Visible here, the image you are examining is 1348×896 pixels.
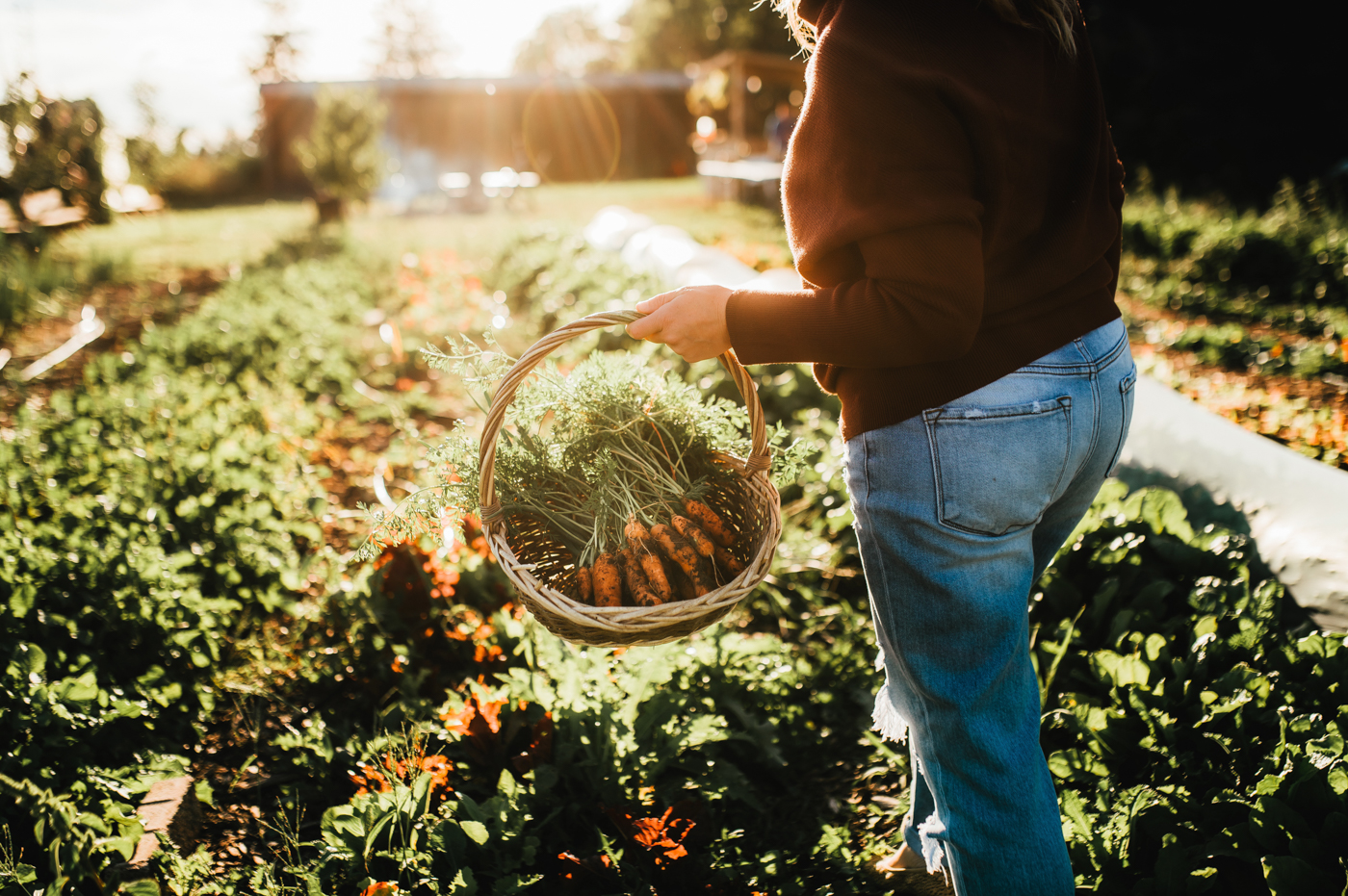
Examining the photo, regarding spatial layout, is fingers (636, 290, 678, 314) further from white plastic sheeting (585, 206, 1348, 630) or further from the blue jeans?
white plastic sheeting (585, 206, 1348, 630)

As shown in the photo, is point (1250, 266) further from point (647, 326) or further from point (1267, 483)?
point (647, 326)

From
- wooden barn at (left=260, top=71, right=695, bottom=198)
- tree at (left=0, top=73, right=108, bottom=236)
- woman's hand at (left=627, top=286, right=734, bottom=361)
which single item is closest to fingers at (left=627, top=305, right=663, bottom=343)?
woman's hand at (left=627, top=286, right=734, bottom=361)

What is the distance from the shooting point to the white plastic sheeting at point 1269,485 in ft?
6.78

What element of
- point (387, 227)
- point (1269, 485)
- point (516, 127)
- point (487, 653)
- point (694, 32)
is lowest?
point (487, 653)

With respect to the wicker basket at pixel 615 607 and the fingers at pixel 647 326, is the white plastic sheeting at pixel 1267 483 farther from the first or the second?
the fingers at pixel 647 326

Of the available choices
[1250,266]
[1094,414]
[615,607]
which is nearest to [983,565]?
[1094,414]

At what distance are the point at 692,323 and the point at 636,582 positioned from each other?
2.04 ft

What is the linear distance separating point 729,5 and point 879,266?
117 ft

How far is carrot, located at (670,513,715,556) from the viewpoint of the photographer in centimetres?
167

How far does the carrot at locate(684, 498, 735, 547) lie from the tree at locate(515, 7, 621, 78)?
7735 centimetres

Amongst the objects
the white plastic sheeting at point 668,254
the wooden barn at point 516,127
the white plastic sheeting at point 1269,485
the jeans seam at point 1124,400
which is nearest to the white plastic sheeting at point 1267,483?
the white plastic sheeting at point 1269,485

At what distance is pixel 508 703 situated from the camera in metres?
→ 2.15

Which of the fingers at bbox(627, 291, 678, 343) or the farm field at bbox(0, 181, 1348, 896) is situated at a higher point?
the fingers at bbox(627, 291, 678, 343)

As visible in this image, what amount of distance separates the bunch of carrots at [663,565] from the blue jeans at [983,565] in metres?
0.45
